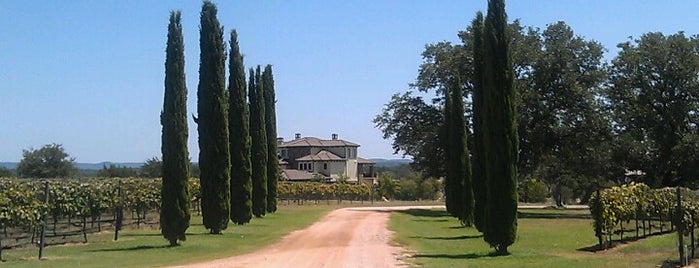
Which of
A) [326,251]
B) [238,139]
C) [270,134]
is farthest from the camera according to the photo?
[270,134]

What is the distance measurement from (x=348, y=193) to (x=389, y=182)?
30.9ft

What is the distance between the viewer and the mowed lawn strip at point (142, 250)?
61.6 ft

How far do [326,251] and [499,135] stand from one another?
18.9ft

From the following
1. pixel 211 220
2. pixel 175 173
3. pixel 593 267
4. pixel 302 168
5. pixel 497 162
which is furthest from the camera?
pixel 302 168

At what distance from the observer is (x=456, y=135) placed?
38438 mm

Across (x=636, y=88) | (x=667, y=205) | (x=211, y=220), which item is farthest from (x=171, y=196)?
(x=636, y=88)

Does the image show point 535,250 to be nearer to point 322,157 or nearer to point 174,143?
point 174,143

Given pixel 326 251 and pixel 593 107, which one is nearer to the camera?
pixel 326 251

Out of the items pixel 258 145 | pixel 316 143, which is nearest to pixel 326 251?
pixel 258 145

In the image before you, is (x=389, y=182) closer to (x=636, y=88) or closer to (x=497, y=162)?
(x=636, y=88)

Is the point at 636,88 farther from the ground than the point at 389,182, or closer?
farther from the ground

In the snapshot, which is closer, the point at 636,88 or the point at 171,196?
the point at 171,196

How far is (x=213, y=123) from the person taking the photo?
2820 centimetres

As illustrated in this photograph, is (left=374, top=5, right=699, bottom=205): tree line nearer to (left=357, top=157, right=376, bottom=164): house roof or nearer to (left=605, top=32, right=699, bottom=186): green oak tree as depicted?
(left=605, top=32, right=699, bottom=186): green oak tree
